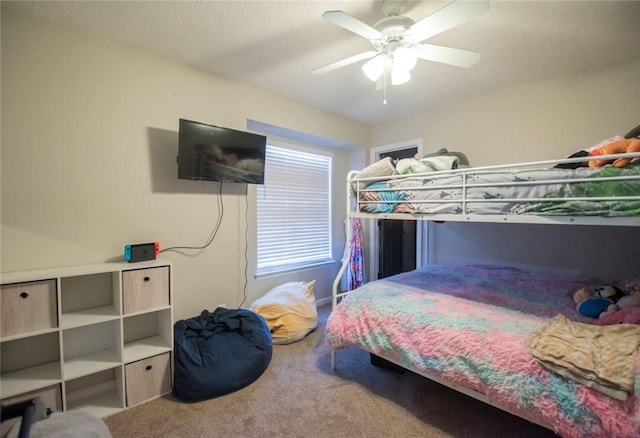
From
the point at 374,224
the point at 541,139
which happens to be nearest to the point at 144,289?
the point at 374,224

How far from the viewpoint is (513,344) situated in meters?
1.31

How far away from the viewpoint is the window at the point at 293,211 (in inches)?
125

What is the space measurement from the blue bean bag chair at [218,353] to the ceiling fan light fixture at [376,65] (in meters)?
2.05

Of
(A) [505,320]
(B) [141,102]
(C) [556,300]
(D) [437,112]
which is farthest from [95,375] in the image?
(D) [437,112]

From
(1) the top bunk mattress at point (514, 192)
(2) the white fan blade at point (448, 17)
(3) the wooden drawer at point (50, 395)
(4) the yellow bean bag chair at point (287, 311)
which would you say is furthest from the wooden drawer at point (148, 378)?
(2) the white fan blade at point (448, 17)

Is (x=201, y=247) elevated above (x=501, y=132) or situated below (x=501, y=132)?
below

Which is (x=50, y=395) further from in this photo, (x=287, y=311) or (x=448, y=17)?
(x=448, y=17)

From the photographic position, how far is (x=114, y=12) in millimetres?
1707

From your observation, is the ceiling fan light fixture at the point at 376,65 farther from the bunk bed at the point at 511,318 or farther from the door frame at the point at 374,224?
the door frame at the point at 374,224

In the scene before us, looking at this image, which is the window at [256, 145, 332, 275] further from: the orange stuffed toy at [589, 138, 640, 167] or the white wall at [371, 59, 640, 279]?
the orange stuffed toy at [589, 138, 640, 167]

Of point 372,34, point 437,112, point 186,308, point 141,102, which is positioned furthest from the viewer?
point 437,112

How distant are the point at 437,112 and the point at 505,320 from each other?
2558 millimetres

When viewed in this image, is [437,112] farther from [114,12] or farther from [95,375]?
[95,375]

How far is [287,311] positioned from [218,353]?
0.85 meters
